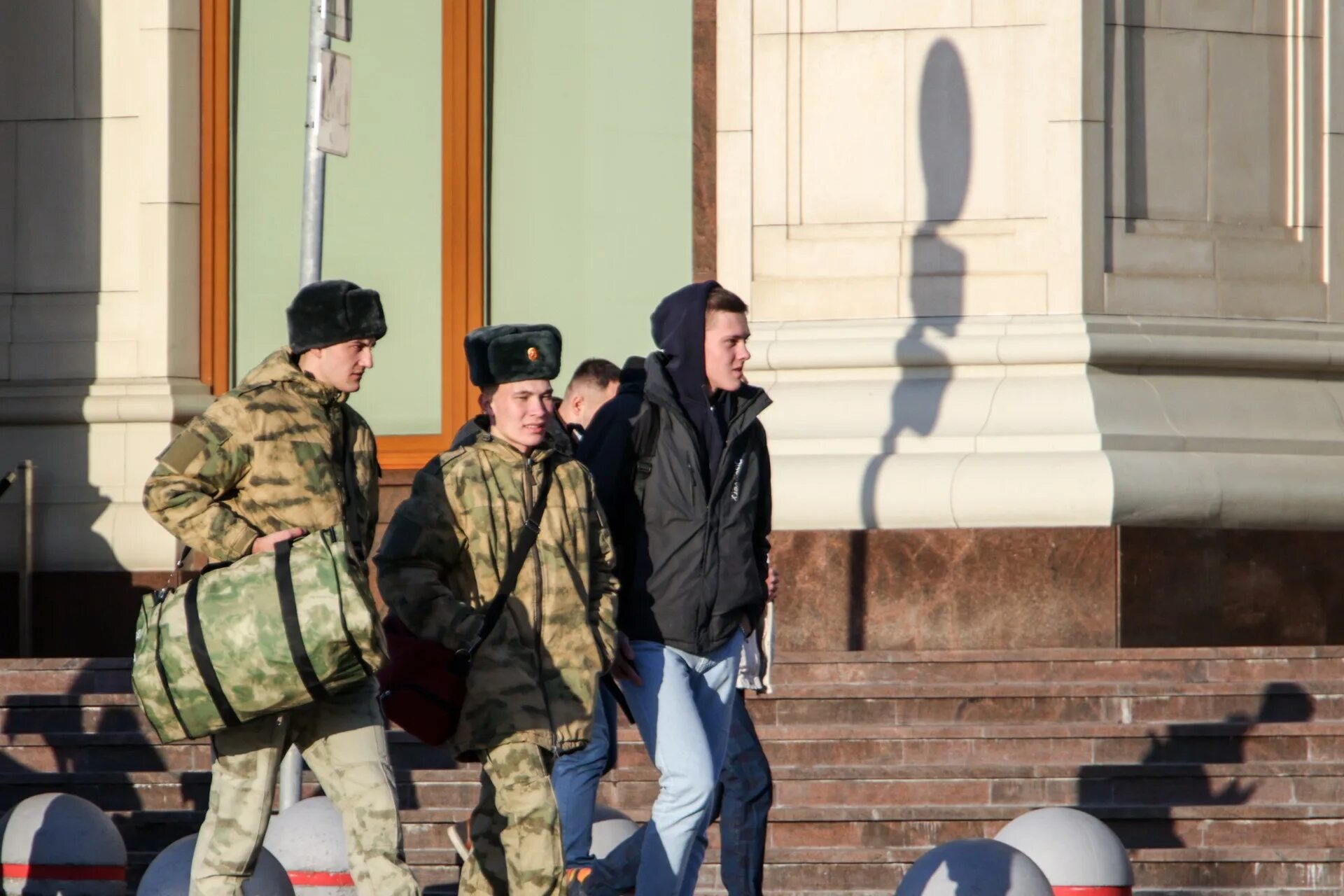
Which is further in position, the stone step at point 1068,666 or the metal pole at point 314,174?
the stone step at point 1068,666

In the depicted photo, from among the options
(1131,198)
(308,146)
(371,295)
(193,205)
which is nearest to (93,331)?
(193,205)

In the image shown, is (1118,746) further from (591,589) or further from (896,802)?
(591,589)

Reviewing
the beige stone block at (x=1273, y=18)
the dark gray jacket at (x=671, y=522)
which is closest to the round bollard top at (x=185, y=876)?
the dark gray jacket at (x=671, y=522)

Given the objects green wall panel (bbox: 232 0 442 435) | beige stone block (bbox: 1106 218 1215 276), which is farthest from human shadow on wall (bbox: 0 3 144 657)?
beige stone block (bbox: 1106 218 1215 276)

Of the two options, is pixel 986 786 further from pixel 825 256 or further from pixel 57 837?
pixel 825 256

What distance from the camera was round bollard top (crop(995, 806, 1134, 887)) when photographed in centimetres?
730

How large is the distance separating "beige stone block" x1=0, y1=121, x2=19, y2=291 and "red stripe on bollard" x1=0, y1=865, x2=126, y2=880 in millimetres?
7434

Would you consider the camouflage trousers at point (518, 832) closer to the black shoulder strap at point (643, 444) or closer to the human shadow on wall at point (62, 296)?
the black shoulder strap at point (643, 444)

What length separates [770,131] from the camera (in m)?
13.6

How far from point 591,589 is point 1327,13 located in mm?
8466

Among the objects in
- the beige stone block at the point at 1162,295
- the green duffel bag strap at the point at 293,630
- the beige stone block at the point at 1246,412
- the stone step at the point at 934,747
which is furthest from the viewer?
the beige stone block at the point at 1162,295

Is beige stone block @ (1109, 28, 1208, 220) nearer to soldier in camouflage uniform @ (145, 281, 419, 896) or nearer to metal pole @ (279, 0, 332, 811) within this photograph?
metal pole @ (279, 0, 332, 811)

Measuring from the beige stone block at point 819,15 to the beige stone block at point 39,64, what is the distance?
4618mm

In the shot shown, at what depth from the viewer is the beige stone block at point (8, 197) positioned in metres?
14.8
